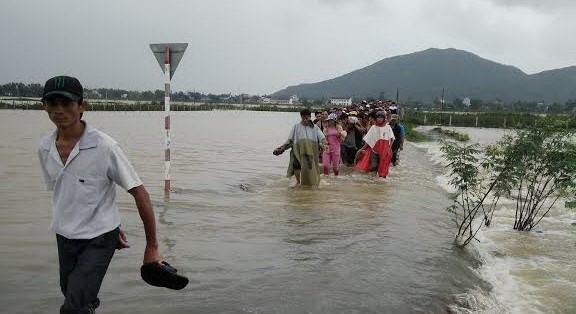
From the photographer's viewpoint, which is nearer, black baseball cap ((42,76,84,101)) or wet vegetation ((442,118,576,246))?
black baseball cap ((42,76,84,101))

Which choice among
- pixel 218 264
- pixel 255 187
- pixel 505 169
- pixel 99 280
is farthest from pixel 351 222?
pixel 99 280

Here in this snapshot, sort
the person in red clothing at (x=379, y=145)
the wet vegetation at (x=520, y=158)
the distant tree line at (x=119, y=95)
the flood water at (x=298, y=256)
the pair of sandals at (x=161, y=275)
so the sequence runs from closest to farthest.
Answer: the pair of sandals at (x=161, y=275) → the flood water at (x=298, y=256) → the wet vegetation at (x=520, y=158) → the person in red clothing at (x=379, y=145) → the distant tree line at (x=119, y=95)

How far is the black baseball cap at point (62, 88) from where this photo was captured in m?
2.84

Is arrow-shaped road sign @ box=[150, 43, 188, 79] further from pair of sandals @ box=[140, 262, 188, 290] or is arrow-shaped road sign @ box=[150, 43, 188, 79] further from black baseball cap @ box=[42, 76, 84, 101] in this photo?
pair of sandals @ box=[140, 262, 188, 290]

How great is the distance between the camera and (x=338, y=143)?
12.5 meters

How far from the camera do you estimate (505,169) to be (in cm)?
758

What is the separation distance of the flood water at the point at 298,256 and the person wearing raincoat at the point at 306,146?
41 centimetres

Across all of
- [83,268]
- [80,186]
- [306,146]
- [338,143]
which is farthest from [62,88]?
[338,143]

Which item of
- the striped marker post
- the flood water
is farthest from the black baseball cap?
the striped marker post

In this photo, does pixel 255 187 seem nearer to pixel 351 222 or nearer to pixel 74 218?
pixel 351 222

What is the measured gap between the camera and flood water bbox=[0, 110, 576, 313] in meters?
4.58

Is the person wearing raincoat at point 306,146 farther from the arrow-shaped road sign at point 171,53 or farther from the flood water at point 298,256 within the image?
the arrow-shaped road sign at point 171,53

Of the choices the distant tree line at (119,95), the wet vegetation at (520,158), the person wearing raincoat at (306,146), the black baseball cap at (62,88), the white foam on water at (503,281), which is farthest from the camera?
the distant tree line at (119,95)

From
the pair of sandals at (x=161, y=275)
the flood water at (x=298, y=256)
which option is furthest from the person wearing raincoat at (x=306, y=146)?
the pair of sandals at (x=161, y=275)
